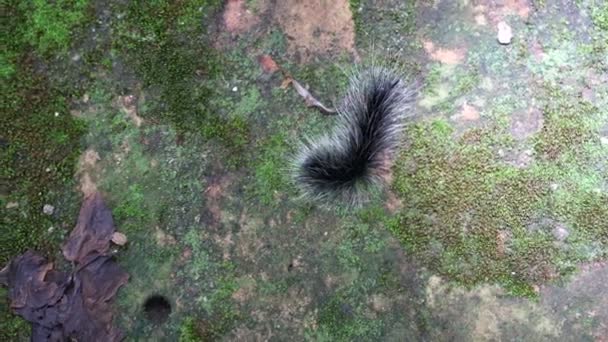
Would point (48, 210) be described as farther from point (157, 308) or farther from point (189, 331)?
point (189, 331)

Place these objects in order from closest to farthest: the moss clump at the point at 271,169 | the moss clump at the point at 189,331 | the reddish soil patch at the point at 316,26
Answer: the moss clump at the point at 189,331 → the moss clump at the point at 271,169 → the reddish soil patch at the point at 316,26

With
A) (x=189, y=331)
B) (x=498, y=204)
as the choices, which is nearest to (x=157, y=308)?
(x=189, y=331)

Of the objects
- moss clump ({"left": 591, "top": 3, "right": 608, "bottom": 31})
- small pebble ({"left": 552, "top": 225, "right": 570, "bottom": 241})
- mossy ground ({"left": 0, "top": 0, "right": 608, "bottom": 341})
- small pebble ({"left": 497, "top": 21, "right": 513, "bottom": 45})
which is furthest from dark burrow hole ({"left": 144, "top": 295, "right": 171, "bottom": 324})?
moss clump ({"left": 591, "top": 3, "right": 608, "bottom": 31})

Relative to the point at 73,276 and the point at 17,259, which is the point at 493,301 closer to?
the point at 73,276

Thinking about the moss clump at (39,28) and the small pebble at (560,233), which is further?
the moss clump at (39,28)

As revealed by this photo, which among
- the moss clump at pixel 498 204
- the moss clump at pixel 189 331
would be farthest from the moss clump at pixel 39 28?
the moss clump at pixel 498 204

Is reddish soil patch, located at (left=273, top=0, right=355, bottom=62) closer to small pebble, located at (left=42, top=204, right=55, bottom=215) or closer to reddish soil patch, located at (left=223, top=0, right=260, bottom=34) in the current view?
reddish soil patch, located at (left=223, top=0, right=260, bottom=34)

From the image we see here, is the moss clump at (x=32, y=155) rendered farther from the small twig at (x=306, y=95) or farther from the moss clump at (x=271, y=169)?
the small twig at (x=306, y=95)
